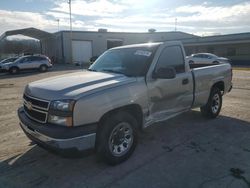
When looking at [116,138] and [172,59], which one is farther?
[172,59]

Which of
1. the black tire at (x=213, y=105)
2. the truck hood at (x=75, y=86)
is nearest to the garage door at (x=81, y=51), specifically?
the black tire at (x=213, y=105)

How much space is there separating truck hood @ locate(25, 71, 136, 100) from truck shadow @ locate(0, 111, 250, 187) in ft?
2.97

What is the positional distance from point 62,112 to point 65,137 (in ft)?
1.13

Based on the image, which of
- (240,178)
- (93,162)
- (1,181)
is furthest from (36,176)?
(240,178)

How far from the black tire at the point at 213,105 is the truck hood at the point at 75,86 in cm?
302

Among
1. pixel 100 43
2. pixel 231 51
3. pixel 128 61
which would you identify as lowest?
pixel 128 61

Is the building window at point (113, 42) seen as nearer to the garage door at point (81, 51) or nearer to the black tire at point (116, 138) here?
the garage door at point (81, 51)

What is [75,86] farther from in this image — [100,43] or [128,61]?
[100,43]

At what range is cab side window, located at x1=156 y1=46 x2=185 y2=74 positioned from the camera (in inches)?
194

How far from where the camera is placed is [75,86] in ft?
12.7

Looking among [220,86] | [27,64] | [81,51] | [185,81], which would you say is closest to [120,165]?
[185,81]

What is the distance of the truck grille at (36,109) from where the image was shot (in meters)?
3.71

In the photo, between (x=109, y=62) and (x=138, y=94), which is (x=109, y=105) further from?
(x=109, y=62)

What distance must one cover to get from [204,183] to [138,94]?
66.9 inches
